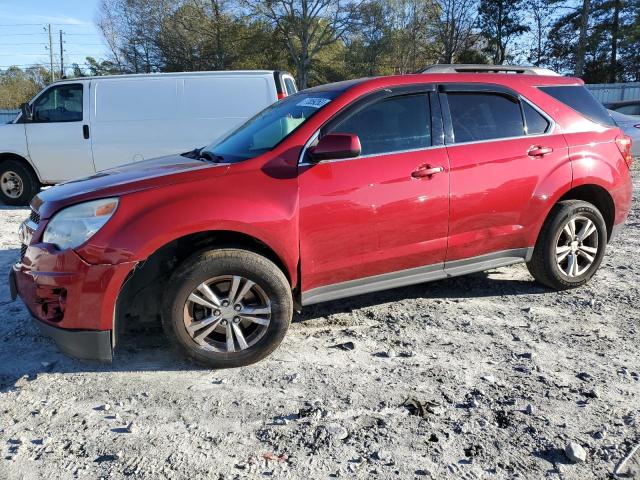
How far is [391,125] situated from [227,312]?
1.72 m

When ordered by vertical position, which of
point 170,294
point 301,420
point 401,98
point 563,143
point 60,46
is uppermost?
point 60,46

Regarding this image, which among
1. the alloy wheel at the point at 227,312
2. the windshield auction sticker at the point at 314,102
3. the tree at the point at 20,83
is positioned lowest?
the alloy wheel at the point at 227,312

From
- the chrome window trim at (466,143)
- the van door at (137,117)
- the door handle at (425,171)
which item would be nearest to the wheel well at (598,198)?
the chrome window trim at (466,143)

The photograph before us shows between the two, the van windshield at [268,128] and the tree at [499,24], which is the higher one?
the tree at [499,24]

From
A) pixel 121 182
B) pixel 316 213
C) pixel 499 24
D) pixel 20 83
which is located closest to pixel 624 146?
pixel 316 213

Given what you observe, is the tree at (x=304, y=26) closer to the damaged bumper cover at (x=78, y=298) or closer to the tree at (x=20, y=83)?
the tree at (x=20, y=83)

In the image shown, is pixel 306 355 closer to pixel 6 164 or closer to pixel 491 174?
pixel 491 174

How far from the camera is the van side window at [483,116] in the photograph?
3918 mm

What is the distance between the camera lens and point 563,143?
13.8 ft

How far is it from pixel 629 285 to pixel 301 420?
3.47 metres

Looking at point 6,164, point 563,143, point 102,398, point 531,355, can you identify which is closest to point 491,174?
point 563,143

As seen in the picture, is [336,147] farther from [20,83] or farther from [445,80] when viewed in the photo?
[20,83]

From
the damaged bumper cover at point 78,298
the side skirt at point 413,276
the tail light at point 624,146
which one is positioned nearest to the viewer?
the damaged bumper cover at point 78,298

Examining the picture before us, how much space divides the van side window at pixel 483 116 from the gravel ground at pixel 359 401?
1.37m
